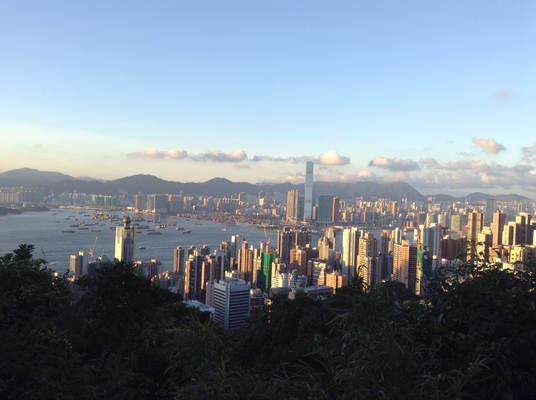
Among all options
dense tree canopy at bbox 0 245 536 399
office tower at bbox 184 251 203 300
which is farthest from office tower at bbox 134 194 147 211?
dense tree canopy at bbox 0 245 536 399

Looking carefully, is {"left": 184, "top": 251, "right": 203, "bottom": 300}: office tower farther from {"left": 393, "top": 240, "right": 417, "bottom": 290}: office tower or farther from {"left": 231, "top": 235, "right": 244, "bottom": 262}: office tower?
{"left": 393, "top": 240, "right": 417, "bottom": 290}: office tower

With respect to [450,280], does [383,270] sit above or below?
below

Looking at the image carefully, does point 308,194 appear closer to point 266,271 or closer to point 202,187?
point 202,187

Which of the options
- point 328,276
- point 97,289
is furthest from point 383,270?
point 97,289

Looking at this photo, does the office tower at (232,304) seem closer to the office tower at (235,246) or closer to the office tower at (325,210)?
the office tower at (235,246)

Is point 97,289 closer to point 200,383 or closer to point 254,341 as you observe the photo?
point 254,341

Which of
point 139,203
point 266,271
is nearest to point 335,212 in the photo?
point 139,203

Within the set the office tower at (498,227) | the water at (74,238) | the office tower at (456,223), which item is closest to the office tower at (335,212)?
the water at (74,238)
